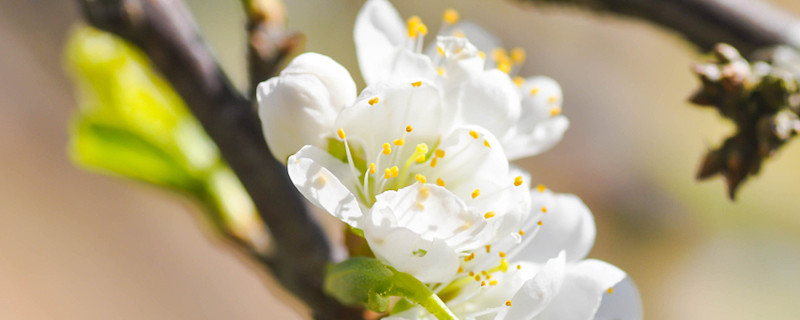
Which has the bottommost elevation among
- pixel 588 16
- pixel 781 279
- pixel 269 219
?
pixel 781 279

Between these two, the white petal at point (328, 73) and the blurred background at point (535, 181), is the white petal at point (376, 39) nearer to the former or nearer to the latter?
the white petal at point (328, 73)

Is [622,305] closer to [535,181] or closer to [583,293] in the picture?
[583,293]

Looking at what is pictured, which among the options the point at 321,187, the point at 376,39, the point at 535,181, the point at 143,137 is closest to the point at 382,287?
the point at 321,187

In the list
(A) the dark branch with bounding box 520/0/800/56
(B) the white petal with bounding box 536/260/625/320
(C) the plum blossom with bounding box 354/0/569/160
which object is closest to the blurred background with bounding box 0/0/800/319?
(A) the dark branch with bounding box 520/0/800/56

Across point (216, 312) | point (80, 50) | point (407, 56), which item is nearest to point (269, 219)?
point (407, 56)

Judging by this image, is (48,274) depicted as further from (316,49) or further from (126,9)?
(126,9)

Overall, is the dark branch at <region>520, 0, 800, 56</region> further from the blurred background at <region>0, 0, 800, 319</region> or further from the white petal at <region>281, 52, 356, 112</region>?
the blurred background at <region>0, 0, 800, 319</region>
